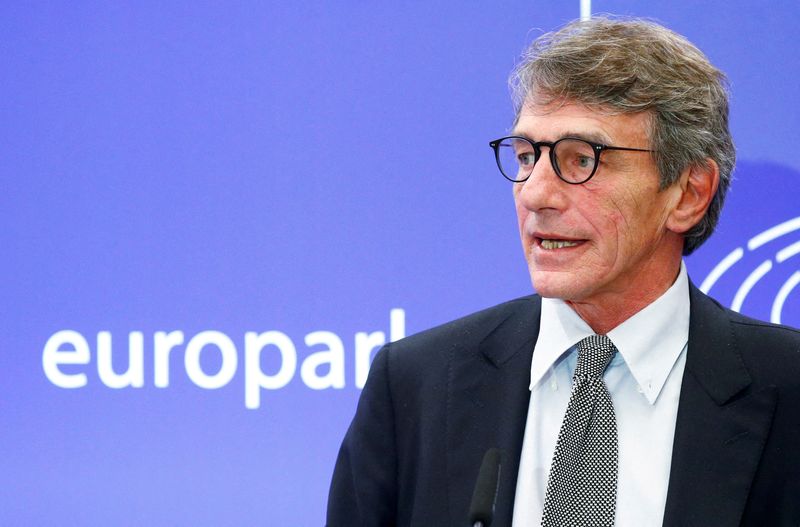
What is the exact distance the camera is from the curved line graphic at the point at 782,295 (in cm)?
266

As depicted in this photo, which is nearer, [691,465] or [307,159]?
[691,465]

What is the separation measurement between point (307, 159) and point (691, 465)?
132 centimetres

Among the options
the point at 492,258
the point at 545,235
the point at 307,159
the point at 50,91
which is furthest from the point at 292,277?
the point at 545,235

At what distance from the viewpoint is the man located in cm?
167

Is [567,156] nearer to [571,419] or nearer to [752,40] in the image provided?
[571,419]

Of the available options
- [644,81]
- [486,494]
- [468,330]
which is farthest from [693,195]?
[486,494]

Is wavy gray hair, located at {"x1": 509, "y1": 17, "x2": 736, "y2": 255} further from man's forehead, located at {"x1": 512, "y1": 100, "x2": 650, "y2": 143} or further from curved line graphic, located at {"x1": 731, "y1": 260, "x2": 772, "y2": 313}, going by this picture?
curved line graphic, located at {"x1": 731, "y1": 260, "x2": 772, "y2": 313}

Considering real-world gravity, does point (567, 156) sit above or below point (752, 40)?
below

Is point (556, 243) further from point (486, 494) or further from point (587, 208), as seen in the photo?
point (486, 494)

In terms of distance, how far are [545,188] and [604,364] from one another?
0.30 metres

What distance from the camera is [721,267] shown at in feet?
8.79

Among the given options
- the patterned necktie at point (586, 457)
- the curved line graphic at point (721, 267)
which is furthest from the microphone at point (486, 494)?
the curved line graphic at point (721, 267)

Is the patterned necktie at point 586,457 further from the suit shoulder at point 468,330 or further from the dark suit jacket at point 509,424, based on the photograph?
the suit shoulder at point 468,330

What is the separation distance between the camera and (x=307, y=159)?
2656 millimetres
